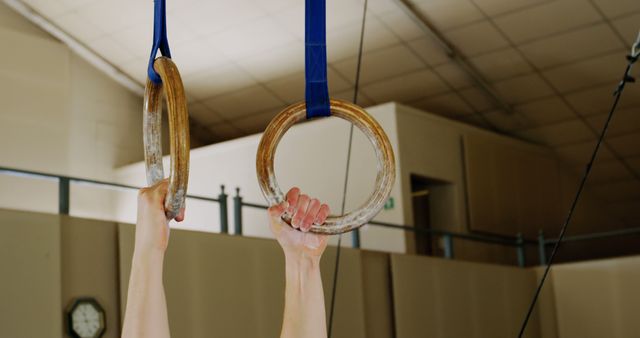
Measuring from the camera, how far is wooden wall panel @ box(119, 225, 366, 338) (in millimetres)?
7656

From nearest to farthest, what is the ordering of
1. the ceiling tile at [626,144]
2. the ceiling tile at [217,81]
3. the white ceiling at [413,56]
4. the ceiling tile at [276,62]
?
the white ceiling at [413,56], the ceiling tile at [276,62], the ceiling tile at [217,81], the ceiling tile at [626,144]

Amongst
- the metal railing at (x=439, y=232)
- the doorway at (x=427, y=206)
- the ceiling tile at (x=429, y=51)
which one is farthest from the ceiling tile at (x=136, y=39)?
the doorway at (x=427, y=206)

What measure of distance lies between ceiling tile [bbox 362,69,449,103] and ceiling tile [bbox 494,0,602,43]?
43.2 inches

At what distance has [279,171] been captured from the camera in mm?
11445

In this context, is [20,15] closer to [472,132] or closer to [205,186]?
[205,186]

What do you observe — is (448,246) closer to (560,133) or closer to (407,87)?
(407,87)

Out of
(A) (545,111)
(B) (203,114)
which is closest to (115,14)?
(B) (203,114)

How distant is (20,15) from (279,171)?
3.12 metres

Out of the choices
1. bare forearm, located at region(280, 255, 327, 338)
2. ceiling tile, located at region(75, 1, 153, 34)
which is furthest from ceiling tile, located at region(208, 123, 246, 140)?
bare forearm, located at region(280, 255, 327, 338)

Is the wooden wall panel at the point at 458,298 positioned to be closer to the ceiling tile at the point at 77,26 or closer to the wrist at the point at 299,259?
the ceiling tile at the point at 77,26

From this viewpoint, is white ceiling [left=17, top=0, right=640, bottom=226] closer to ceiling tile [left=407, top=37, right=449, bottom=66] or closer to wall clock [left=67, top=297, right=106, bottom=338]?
ceiling tile [left=407, top=37, right=449, bottom=66]

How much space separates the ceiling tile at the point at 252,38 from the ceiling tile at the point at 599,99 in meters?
3.15

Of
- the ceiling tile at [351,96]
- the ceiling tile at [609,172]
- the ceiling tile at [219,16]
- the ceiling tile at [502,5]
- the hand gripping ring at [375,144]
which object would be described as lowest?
the hand gripping ring at [375,144]

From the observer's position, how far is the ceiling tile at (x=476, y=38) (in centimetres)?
1065
